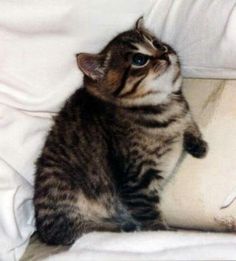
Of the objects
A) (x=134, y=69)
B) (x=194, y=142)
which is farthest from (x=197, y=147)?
(x=134, y=69)

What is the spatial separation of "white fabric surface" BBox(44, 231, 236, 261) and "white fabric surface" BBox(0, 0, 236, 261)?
264mm

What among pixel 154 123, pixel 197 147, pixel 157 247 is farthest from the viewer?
pixel 154 123

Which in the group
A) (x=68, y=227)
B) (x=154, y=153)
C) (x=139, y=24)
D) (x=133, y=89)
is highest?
(x=139, y=24)

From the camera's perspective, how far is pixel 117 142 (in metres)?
1.34

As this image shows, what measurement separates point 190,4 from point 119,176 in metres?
0.44

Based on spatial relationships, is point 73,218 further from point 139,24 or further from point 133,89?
point 139,24

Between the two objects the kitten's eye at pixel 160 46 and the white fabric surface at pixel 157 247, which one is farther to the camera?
the kitten's eye at pixel 160 46

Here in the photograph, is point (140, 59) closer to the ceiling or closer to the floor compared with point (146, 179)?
closer to the ceiling

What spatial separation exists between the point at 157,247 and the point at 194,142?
301 millimetres

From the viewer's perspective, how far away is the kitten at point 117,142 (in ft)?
4.34

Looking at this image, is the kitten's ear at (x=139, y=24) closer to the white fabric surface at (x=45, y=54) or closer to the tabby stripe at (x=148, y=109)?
the white fabric surface at (x=45, y=54)

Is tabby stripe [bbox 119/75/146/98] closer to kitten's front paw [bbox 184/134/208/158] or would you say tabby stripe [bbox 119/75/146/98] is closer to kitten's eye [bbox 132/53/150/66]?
kitten's eye [bbox 132/53/150/66]

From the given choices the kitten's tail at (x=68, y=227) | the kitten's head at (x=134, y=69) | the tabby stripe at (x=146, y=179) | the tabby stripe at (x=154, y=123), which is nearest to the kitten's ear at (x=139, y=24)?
the kitten's head at (x=134, y=69)

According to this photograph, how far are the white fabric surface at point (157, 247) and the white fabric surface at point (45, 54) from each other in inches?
10.4
